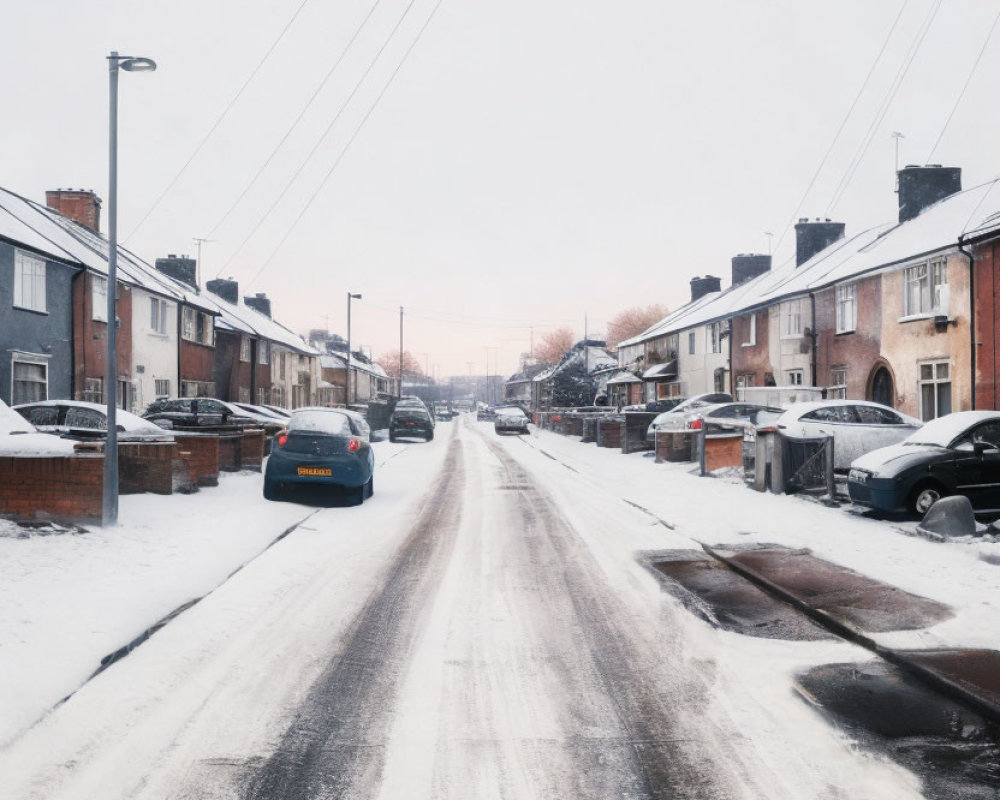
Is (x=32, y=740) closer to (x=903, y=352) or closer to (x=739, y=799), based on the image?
(x=739, y=799)

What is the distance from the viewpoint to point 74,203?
2850cm

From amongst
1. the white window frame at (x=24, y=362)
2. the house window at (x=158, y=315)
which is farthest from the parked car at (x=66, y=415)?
the house window at (x=158, y=315)

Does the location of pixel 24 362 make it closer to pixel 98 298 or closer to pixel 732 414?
pixel 98 298

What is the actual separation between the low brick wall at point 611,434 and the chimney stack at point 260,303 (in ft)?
104

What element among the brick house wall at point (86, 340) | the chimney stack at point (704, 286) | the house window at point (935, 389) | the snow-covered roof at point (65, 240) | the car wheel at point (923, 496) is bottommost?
the car wheel at point (923, 496)

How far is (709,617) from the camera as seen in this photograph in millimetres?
6293

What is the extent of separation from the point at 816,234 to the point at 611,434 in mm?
13805

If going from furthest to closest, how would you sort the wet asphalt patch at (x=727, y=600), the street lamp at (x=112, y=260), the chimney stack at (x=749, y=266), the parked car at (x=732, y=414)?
the chimney stack at (x=749, y=266), the parked car at (x=732, y=414), the street lamp at (x=112, y=260), the wet asphalt patch at (x=727, y=600)

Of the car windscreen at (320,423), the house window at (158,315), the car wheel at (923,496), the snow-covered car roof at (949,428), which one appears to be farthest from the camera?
the house window at (158,315)

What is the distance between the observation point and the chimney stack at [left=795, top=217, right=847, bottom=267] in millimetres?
33250

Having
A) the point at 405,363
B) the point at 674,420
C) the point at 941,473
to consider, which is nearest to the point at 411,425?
the point at 674,420

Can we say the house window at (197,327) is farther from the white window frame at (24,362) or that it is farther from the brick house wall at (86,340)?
the white window frame at (24,362)

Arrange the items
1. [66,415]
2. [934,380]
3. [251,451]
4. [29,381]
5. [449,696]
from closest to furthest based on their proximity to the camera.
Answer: [449,696] → [66,415] → [251,451] → [29,381] → [934,380]

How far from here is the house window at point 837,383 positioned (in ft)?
84.9
